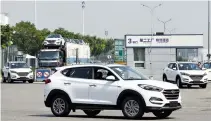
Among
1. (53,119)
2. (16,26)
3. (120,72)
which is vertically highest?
(16,26)

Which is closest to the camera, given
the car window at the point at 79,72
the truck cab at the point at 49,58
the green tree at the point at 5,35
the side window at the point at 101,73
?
the side window at the point at 101,73

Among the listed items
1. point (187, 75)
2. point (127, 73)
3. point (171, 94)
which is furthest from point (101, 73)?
point (187, 75)

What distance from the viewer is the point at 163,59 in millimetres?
75938

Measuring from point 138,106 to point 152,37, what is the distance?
196ft

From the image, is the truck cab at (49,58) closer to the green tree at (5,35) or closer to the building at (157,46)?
the green tree at (5,35)

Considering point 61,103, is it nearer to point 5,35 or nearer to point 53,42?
point 53,42

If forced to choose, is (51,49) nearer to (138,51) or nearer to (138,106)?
(138,51)

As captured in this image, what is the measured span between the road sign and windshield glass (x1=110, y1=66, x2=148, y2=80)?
1392 inches

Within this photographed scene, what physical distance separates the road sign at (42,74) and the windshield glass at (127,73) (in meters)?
35.3

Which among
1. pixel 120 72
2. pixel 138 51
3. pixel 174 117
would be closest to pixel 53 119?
pixel 120 72

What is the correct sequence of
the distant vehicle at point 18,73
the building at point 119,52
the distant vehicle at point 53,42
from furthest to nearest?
the building at point 119,52 → the distant vehicle at point 53,42 → the distant vehicle at point 18,73

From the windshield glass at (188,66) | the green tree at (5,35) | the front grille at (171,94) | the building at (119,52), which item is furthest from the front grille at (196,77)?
the building at (119,52)

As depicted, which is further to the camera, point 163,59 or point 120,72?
point 163,59

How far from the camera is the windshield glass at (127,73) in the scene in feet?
58.8
